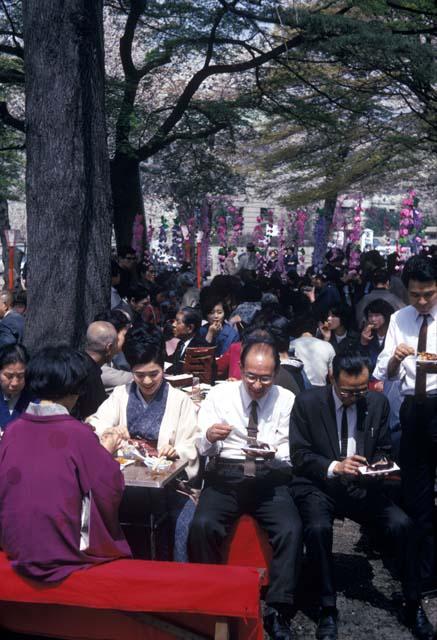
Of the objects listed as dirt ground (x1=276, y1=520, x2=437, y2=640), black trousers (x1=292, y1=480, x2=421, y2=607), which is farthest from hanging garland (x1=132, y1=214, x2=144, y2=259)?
black trousers (x1=292, y1=480, x2=421, y2=607)

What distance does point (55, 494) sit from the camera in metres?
3.95

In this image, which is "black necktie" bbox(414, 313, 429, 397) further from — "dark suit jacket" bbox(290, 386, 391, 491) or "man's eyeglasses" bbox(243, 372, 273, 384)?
"man's eyeglasses" bbox(243, 372, 273, 384)

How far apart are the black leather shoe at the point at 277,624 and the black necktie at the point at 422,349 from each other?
5.08ft

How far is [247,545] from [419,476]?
1.19m

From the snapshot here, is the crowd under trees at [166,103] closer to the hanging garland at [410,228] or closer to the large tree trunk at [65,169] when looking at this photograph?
the large tree trunk at [65,169]

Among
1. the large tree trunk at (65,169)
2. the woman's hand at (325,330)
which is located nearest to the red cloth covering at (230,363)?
the woman's hand at (325,330)

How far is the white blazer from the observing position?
5215mm

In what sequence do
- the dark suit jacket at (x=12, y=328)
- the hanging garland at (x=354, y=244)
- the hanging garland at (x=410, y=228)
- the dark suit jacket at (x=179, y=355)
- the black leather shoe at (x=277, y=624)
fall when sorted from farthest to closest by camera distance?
the hanging garland at (x=354, y=244) < the hanging garland at (x=410, y=228) < the dark suit jacket at (x=179, y=355) < the dark suit jacket at (x=12, y=328) < the black leather shoe at (x=277, y=624)

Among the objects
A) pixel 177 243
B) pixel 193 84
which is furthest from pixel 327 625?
pixel 177 243

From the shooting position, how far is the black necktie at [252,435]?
16.4 feet

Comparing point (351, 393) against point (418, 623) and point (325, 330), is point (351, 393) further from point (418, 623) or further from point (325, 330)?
point (325, 330)

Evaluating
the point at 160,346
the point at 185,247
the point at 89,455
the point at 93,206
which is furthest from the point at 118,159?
the point at 89,455

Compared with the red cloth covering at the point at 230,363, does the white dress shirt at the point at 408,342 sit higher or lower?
higher

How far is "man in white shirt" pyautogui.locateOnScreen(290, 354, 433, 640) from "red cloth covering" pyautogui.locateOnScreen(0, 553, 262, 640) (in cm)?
95
